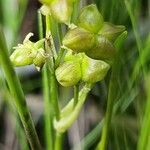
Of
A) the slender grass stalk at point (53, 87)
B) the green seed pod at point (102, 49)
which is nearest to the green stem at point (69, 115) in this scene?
the slender grass stalk at point (53, 87)

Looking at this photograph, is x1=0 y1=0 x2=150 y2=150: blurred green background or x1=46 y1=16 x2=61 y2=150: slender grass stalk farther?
x1=0 y1=0 x2=150 y2=150: blurred green background

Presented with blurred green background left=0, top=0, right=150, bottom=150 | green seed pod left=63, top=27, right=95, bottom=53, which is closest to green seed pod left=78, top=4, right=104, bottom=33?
green seed pod left=63, top=27, right=95, bottom=53

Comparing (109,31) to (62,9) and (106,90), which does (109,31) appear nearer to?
(62,9)

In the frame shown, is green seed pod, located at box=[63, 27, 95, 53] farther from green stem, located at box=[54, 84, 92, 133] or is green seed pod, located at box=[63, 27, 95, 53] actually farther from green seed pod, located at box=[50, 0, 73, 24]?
green stem, located at box=[54, 84, 92, 133]

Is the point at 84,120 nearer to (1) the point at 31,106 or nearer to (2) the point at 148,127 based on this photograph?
(1) the point at 31,106

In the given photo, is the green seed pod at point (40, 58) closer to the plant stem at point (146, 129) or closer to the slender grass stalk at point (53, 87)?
the slender grass stalk at point (53, 87)
